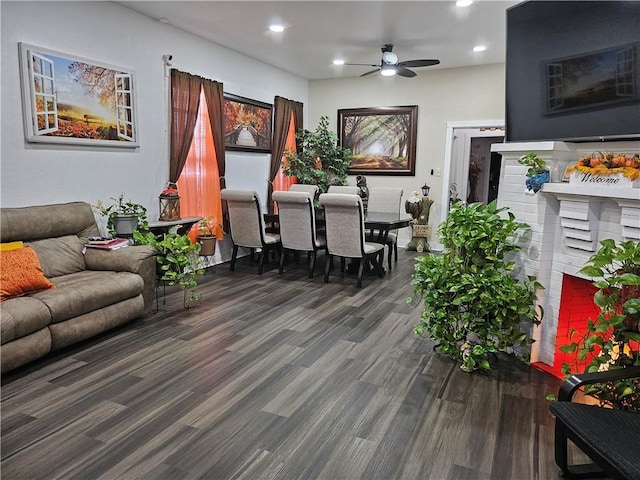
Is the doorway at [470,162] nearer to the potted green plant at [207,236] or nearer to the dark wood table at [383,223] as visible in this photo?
the dark wood table at [383,223]

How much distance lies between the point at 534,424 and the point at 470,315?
2.42 feet

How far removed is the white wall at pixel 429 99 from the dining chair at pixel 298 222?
267 centimetres

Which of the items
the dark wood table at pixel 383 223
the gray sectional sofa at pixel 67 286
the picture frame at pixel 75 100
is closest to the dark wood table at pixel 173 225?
the gray sectional sofa at pixel 67 286

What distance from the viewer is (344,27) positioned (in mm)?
4582

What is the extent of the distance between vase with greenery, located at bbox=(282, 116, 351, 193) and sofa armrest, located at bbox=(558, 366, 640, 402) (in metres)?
5.28

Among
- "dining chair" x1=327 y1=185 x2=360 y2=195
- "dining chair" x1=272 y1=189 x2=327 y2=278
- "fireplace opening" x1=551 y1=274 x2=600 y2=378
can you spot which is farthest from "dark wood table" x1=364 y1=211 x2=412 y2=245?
"fireplace opening" x1=551 y1=274 x2=600 y2=378

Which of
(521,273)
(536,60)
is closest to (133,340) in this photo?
(521,273)

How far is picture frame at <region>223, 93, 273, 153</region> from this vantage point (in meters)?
5.69

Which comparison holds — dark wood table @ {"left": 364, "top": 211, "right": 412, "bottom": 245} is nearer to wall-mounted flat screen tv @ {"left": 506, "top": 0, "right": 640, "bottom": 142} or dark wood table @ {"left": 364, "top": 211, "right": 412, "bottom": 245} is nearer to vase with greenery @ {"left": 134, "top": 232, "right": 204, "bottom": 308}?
wall-mounted flat screen tv @ {"left": 506, "top": 0, "right": 640, "bottom": 142}

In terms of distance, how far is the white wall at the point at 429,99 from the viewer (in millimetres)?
6312

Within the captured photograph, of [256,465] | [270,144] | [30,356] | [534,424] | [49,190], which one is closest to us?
[256,465]

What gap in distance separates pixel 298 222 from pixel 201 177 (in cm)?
141

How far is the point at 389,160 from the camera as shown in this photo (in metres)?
7.14

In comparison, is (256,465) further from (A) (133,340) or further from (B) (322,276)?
(B) (322,276)
